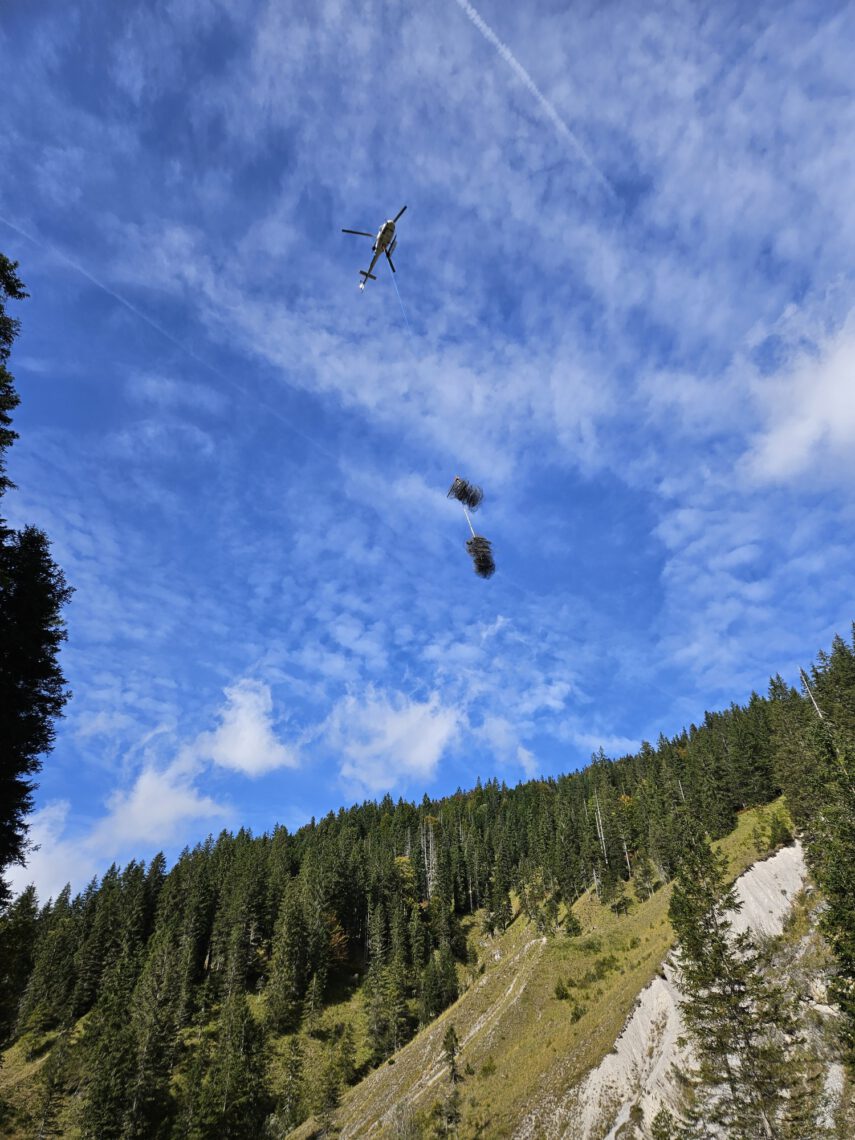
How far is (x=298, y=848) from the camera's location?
414 ft

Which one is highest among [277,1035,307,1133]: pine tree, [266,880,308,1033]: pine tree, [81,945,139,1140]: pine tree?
[266,880,308,1033]: pine tree

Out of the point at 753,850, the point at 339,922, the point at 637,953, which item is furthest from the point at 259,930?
the point at 753,850

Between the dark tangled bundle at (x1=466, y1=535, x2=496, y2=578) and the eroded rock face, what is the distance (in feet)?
77.2

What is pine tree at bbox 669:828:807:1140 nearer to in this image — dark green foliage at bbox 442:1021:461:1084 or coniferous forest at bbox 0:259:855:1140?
coniferous forest at bbox 0:259:855:1140

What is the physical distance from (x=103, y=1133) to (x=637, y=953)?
148 ft

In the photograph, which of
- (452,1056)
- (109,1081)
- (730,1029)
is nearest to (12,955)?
(730,1029)

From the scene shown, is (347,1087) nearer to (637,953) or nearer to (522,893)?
(637,953)

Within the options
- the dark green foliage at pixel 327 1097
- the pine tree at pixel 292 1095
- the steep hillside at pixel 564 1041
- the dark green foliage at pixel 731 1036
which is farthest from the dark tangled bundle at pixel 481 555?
the pine tree at pixel 292 1095

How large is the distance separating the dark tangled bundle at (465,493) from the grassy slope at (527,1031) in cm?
3764

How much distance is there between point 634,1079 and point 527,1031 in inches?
652

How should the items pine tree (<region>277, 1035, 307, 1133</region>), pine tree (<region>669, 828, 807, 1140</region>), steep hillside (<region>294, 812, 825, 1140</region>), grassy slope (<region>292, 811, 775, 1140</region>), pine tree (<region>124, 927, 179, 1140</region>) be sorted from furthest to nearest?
pine tree (<region>277, 1035, 307, 1133</region>) → pine tree (<region>124, 927, 179, 1140</region>) → grassy slope (<region>292, 811, 775, 1140</region>) → steep hillside (<region>294, 812, 825, 1140</region>) → pine tree (<region>669, 828, 807, 1140</region>)

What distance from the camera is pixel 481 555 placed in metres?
16.2

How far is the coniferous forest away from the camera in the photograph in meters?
24.9

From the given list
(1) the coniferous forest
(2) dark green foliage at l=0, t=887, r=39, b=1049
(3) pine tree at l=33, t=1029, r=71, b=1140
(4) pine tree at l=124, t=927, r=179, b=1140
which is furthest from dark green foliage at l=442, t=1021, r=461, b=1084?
(2) dark green foliage at l=0, t=887, r=39, b=1049
